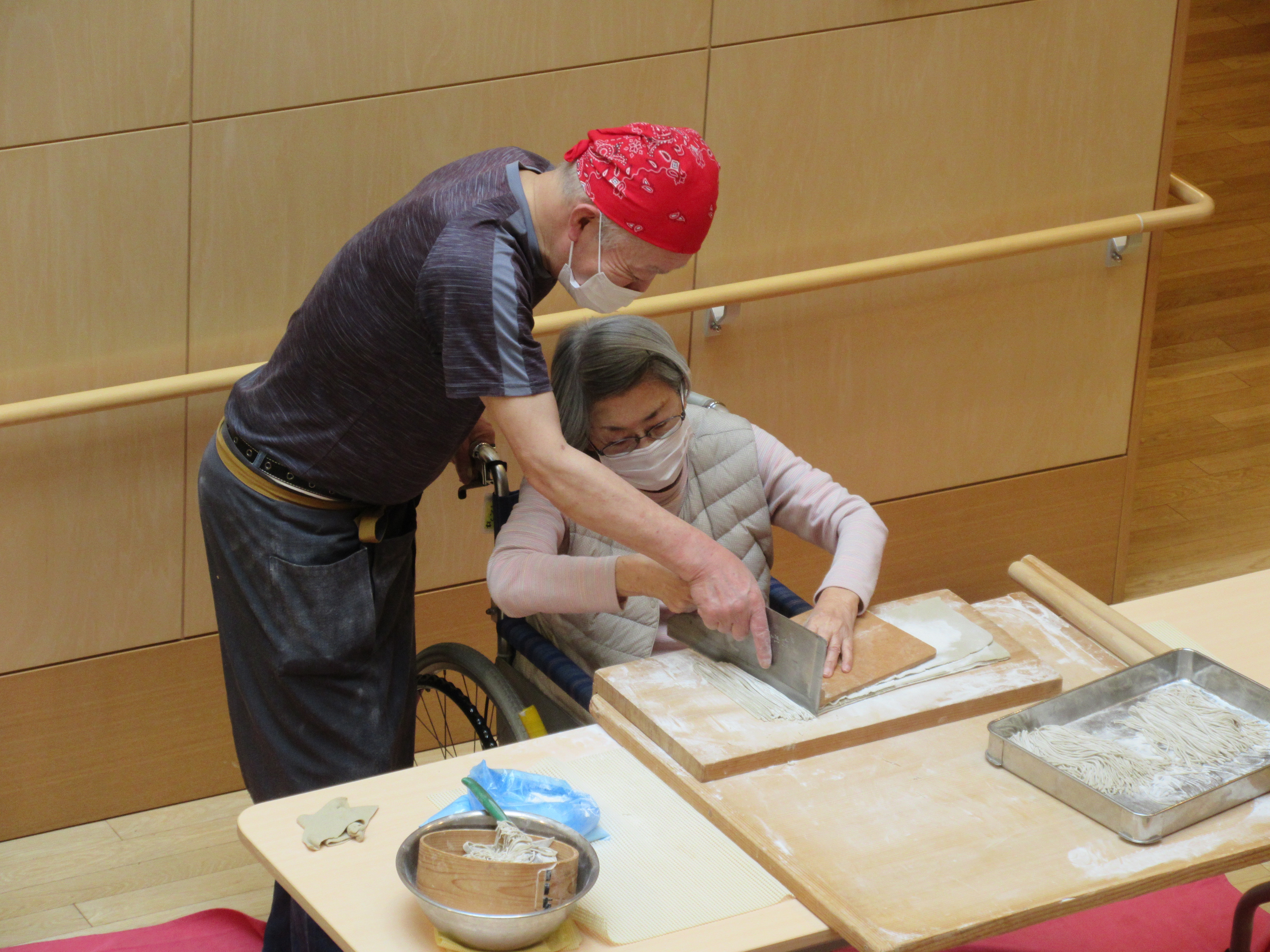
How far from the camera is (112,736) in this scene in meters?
3.12

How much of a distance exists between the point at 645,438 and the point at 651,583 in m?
0.27

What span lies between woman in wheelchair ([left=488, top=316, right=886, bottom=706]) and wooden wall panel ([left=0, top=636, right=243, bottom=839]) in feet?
3.29

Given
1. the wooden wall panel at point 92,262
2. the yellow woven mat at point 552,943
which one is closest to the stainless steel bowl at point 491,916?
the yellow woven mat at point 552,943

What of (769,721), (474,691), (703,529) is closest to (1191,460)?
(474,691)

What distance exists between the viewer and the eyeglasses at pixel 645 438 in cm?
231

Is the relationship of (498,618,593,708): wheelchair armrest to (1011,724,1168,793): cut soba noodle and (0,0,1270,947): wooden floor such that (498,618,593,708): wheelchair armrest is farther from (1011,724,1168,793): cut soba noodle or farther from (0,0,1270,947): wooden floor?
(0,0,1270,947): wooden floor

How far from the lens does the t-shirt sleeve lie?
74.0 inches

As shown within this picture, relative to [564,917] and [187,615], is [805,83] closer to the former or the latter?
[187,615]

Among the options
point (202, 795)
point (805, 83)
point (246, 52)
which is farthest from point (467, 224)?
point (202, 795)

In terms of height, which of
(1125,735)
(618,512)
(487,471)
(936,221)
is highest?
(936,221)

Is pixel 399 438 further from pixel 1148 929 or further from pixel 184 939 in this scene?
pixel 1148 929

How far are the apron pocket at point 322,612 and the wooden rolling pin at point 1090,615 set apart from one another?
991 millimetres

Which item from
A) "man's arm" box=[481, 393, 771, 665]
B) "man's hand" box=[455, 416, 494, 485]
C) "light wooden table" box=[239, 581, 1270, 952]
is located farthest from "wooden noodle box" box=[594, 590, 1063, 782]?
"man's hand" box=[455, 416, 494, 485]

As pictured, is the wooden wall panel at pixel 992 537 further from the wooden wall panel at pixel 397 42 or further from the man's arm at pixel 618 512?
the man's arm at pixel 618 512
